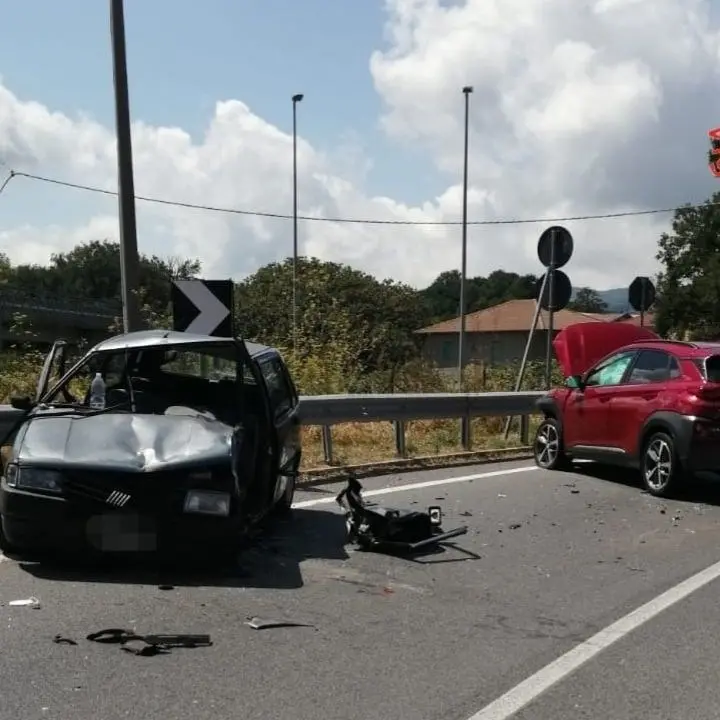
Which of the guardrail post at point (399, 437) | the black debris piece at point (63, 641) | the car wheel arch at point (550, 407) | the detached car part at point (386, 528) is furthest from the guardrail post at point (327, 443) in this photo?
the black debris piece at point (63, 641)

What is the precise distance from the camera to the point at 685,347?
985cm

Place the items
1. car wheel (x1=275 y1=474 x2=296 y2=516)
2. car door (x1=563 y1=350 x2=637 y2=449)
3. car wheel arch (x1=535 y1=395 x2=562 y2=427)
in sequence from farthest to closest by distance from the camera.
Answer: car wheel arch (x1=535 y1=395 x2=562 y2=427) < car door (x1=563 y1=350 x2=637 y2=449) < car wheel (x1=275 y1=474 x2=296 y2=516)

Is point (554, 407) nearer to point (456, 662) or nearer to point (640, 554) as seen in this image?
point (640, 554)

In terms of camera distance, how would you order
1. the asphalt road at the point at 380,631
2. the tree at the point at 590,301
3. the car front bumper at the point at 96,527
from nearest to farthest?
the asphalt road at the point at 380,631
the car front bumper at the point at 96,527
the tree at the point at 590,301

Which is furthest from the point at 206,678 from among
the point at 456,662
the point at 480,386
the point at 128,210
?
the point at 480,386

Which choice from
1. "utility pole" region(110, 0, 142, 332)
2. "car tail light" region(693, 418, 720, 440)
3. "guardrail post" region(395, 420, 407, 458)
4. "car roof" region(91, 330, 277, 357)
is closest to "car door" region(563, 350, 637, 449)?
"car tail light" region(693, 418, 720, 440)

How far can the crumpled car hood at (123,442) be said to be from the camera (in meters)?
5.93

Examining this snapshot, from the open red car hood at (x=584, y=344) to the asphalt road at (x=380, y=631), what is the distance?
5773 millimetres

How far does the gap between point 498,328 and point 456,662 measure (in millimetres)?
66160

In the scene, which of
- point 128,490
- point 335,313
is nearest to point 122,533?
point 128,490

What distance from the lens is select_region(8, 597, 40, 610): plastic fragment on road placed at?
5.30 metres

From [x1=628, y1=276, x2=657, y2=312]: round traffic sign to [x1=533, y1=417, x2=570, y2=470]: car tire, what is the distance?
5.70m

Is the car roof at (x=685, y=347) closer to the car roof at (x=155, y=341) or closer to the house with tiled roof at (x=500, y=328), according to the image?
the car roof at (x=155, y=341)

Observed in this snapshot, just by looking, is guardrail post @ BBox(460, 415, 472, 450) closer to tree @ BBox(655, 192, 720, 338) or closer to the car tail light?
the car tail light
